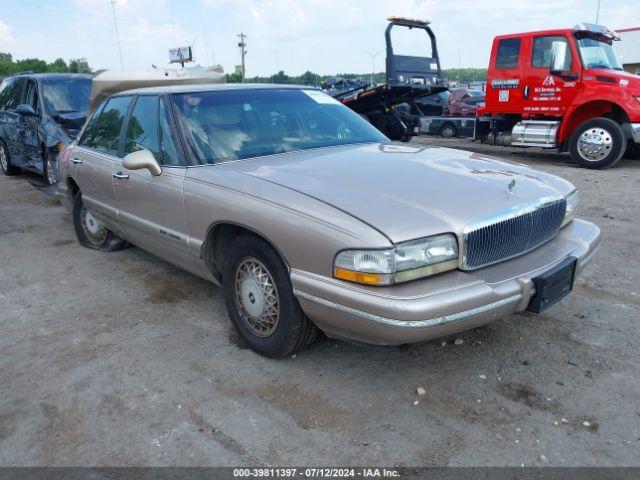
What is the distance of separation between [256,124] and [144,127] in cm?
92

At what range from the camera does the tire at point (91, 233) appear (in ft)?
17.3

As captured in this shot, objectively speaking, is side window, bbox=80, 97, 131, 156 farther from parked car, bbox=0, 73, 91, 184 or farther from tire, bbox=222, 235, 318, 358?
parked car, bbox=0, 73, 91, 184

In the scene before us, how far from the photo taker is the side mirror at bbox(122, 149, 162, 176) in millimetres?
3459

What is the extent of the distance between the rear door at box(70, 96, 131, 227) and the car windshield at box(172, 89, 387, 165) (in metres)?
1.00

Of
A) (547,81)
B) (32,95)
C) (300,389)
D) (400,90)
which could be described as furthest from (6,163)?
(547,81)

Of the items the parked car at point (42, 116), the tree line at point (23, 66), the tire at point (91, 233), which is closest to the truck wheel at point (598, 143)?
the tire at point (91, 233)

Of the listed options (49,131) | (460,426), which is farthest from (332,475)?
(49,131)

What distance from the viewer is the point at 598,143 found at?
9602 millimetres

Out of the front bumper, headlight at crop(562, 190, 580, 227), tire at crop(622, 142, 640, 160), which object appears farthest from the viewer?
tire at crop(622, 142, 640, 160)

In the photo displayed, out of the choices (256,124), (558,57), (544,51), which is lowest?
(256,124)

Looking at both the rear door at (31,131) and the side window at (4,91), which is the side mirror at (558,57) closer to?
the rear door at (31,131)

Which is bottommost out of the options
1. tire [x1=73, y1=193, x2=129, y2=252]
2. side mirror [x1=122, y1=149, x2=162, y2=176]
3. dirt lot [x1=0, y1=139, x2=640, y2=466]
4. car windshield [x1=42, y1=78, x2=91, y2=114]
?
dirt lot [x1=0, y1=139, x2=640, y2=466]

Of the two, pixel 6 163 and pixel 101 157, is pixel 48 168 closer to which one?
pixel 6 163

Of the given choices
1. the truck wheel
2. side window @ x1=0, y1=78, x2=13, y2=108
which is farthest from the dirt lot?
side window @ x1=0, y1=78, x2=13, y2=108
